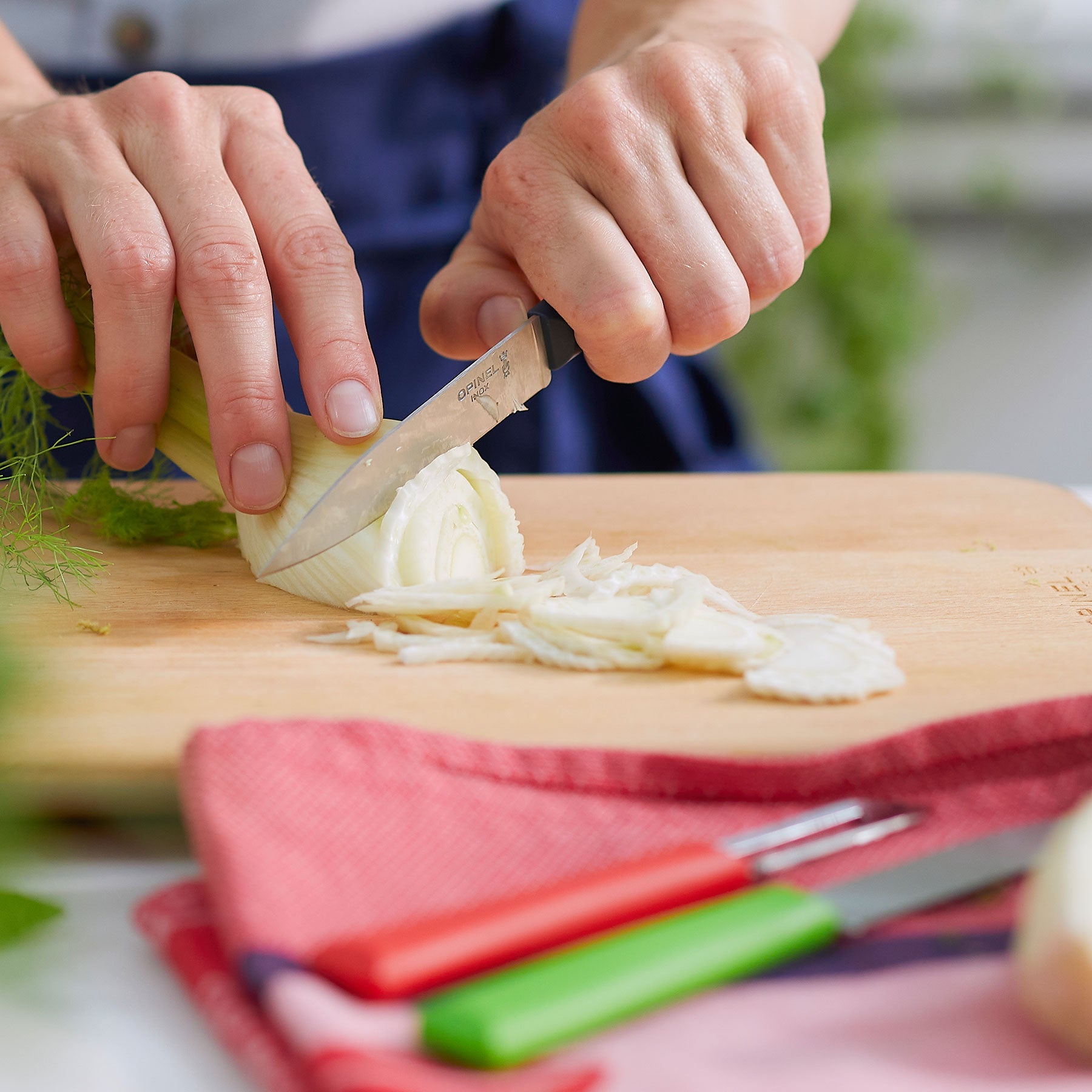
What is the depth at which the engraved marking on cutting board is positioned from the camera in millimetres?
1438

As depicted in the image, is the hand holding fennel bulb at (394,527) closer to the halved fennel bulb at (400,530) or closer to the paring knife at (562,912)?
the halved fennel bulb at (400,530)

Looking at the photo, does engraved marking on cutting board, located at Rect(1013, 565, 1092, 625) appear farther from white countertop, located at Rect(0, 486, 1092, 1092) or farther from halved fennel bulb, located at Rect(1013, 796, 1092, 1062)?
white countertop, located at Rect(0, 486, 1092, 1092)

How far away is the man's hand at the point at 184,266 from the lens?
141 centimetres

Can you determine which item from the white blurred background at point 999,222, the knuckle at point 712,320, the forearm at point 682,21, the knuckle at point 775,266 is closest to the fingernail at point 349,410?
the knuckle at point 712,320

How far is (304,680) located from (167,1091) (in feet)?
1.83

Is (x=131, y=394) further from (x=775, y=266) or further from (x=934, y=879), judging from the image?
(x=934, y=879)

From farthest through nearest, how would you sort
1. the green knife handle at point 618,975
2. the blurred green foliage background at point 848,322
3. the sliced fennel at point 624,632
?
the blurred green foliage background at point 848,322
the sliced fennel at point 624,632
the green knife handle at point 618,975

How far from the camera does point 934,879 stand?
0.76 m

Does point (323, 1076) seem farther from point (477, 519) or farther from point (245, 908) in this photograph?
point (477, 519)

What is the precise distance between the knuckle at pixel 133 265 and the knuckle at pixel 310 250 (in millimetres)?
143

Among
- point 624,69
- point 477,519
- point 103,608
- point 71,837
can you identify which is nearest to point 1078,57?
point 624,69

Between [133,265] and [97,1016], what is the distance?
946 millimetres

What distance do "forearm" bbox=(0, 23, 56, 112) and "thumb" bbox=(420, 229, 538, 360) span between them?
2.12 ft

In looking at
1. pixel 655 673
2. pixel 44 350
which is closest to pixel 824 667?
pixel 655 673
